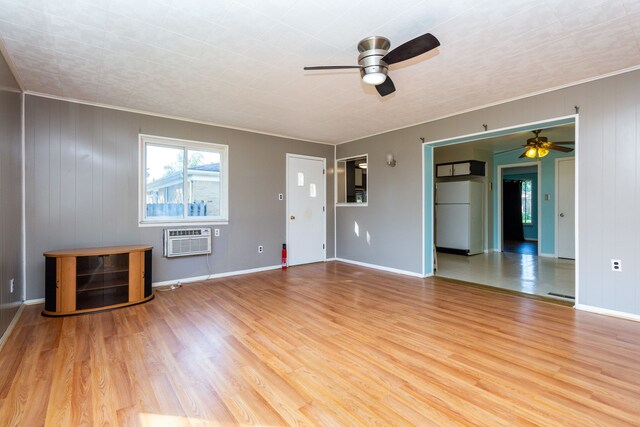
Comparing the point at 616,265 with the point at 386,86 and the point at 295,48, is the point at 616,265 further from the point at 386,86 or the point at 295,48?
the point at 295,48

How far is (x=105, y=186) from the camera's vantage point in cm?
404

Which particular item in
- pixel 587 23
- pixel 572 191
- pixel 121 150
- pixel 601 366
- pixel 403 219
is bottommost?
pixel 601 366

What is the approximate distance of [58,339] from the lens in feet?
8.68

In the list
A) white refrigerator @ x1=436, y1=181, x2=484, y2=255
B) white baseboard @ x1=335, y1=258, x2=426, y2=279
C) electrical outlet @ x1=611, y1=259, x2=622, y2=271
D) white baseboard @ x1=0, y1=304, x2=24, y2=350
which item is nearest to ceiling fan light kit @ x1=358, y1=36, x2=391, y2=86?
electrical outlet @ x1=611, y1=259, x2=622, y2=271

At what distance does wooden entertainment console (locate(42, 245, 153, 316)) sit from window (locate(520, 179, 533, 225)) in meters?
12.2

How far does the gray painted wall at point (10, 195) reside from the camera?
269 cm

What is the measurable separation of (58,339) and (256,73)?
3.11 meters

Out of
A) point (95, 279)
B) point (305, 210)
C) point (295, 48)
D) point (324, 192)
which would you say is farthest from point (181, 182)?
point (295, 48)

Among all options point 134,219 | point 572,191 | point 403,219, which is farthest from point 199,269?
point 572,191

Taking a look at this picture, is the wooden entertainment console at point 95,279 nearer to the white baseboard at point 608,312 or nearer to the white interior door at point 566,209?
the white baseboard at point 608,312

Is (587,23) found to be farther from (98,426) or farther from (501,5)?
(98,426)

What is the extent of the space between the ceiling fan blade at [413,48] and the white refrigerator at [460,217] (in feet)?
18.6

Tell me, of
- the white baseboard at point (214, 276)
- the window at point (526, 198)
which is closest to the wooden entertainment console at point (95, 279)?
the white baseboard at point (214, 276)

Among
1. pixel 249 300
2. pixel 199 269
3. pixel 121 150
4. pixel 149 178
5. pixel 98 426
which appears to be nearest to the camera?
pixel 98 426
